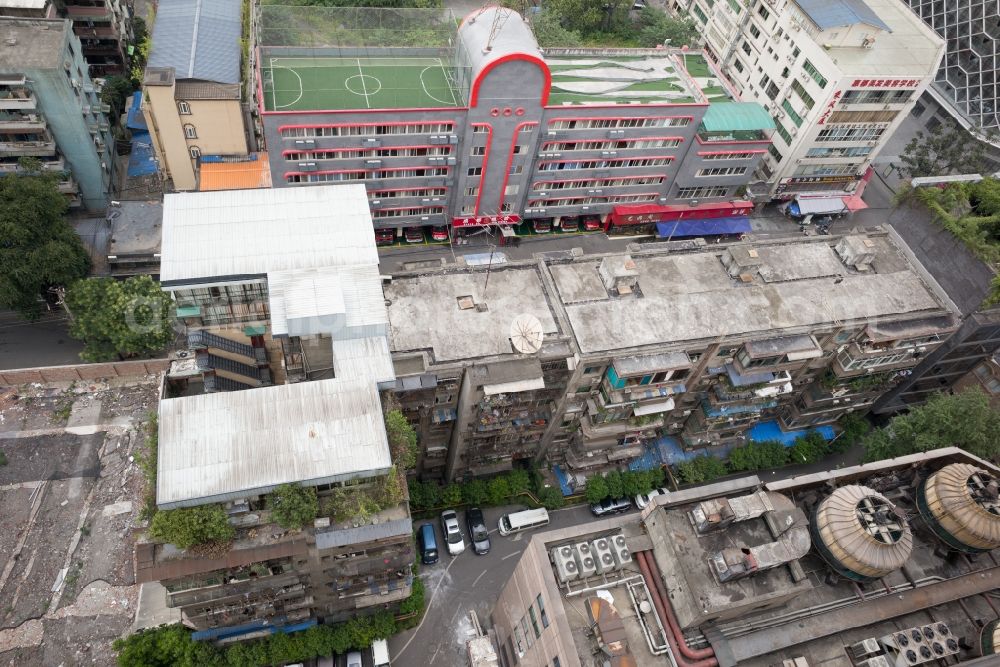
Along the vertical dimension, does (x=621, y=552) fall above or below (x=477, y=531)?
below

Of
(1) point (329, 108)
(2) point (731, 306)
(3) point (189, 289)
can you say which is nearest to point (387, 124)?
(1) point (329, 108)

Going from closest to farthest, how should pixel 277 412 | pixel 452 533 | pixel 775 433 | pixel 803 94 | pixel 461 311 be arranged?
pixel 277 412, pixel 461 311, pixel 452 533, pixel 775 433, pixel 803 94

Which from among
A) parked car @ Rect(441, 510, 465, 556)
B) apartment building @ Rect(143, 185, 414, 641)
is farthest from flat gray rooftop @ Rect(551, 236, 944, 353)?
parked car @ Rect(441, 510, 465, 556)

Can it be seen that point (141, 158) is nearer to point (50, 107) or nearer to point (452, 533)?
point (50, 107)

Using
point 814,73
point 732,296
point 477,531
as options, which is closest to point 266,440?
point 477,531

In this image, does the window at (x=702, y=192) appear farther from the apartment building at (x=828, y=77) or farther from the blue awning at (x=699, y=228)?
the apartment building at (x=828, y=77)

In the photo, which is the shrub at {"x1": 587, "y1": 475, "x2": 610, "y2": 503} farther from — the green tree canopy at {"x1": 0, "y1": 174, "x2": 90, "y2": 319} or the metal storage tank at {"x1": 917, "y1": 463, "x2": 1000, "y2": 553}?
the green tree canopy at {"x1": 0, "y1": 174, "x2": 90, "y2": 319}

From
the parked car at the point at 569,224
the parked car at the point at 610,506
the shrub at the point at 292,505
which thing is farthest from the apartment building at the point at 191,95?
the parked car at the point at 610,506
